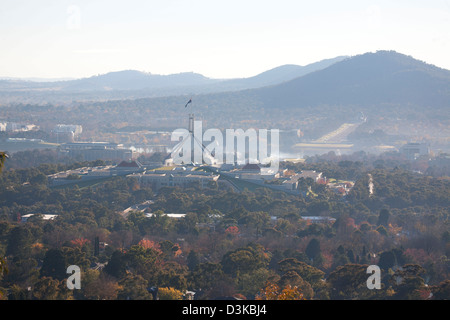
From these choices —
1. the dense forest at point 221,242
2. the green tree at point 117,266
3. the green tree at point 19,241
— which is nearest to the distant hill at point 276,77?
the dense forest at point 221,242

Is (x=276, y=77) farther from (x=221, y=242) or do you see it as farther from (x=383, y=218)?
(x=221, y=242)

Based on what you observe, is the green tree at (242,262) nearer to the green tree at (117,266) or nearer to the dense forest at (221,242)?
the dense forest at (221,242)

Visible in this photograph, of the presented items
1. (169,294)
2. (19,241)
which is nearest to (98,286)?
(169,294)

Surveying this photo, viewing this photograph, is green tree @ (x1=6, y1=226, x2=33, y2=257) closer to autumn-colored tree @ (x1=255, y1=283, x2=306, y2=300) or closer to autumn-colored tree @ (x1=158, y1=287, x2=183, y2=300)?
autumn-colored tree @ (x1=158, y1=287, x2=183, y2=300)
